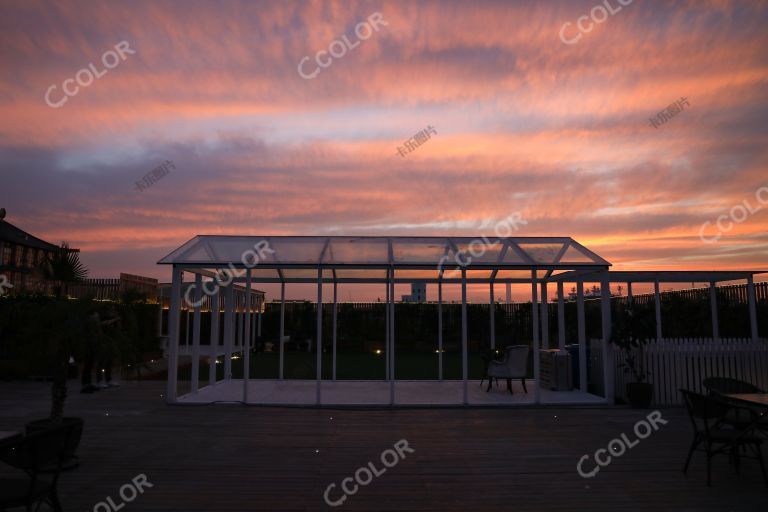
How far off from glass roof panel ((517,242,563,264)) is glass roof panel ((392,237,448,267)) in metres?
1.54

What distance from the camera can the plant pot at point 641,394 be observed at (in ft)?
27.7

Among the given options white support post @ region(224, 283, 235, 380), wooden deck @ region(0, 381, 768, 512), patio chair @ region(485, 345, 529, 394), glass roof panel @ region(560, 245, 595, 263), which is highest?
glass roof panel @ region(560, 245, 595, 263)

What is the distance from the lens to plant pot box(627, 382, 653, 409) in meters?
8.45

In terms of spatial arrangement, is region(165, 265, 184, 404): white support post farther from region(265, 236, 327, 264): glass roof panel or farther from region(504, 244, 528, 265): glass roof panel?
region(504, 244, 528, 265): glass roof panel

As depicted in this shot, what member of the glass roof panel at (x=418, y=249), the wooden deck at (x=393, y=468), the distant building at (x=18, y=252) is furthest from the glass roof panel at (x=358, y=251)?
the distant building at (x=18, y=252)

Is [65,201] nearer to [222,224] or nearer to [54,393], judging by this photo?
[222,224]

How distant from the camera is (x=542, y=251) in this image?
9.63m

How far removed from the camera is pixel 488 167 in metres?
11.9

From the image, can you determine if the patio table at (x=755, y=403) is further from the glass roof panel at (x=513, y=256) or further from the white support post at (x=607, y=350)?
the glass roof panel at (x=513, y=256)

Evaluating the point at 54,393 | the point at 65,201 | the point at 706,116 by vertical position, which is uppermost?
the point at 706,116

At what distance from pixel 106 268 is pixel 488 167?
47.7ft

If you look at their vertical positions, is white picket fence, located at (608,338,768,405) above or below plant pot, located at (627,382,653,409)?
above

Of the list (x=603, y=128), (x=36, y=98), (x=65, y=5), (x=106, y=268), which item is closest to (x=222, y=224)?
(x=106, y=268)

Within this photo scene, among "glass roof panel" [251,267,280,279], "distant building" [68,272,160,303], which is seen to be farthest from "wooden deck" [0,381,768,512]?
"distant building" [68,272,160,303]
